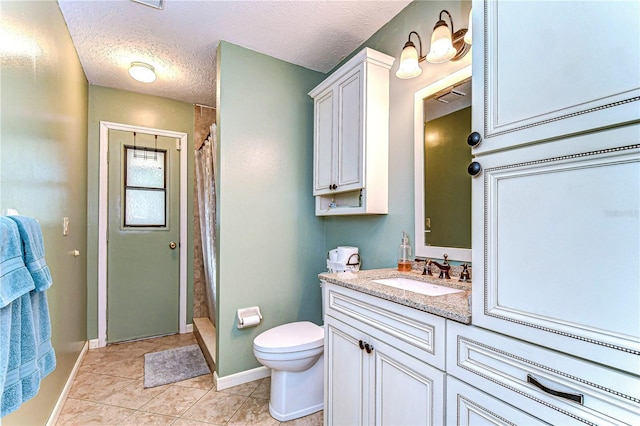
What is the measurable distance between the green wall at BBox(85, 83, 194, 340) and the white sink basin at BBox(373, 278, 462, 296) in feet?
8.14

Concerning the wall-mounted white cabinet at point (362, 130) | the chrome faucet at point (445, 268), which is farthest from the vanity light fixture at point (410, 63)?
the chrome faucet at point (445, 268)

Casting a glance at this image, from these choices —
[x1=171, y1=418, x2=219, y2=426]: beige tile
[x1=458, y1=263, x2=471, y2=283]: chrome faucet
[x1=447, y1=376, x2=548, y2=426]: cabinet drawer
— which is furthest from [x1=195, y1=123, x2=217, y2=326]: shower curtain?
[x1=447, y1=376, x2=548, y2=426]: cabinet drawer

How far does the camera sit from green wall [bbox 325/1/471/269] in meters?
1.65

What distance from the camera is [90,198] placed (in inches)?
111

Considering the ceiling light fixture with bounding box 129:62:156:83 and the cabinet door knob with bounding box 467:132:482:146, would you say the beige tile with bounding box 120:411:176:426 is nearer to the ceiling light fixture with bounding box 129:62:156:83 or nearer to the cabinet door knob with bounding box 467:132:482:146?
the cabinet door knob with bounding box 467:132:482:146

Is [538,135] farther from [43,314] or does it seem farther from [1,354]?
[43,314]

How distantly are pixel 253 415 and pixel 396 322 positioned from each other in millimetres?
1286

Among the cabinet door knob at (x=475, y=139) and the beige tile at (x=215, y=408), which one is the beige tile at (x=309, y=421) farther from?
the cabinet door knob at (x=475, y=139)

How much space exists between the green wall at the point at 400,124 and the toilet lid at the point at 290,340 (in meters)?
0.58

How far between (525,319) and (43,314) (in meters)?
1.55

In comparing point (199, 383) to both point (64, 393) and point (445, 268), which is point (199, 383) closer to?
point (64, 393)

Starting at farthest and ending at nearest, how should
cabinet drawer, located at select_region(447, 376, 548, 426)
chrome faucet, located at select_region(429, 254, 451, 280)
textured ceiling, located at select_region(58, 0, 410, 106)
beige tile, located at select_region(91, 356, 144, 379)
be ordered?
beige tile, located at select_region(91, 356, 144, 379) → textured ceiling, located at select_region(58, 0, 410, 106) → chrome faucet, located at select_region(429, 254, 451, 280) → cabinet drawer, located at select_region(447, 376, 548, 426)

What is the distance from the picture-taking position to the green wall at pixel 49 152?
1168 millimetres

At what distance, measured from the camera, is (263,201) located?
2.33 meters
